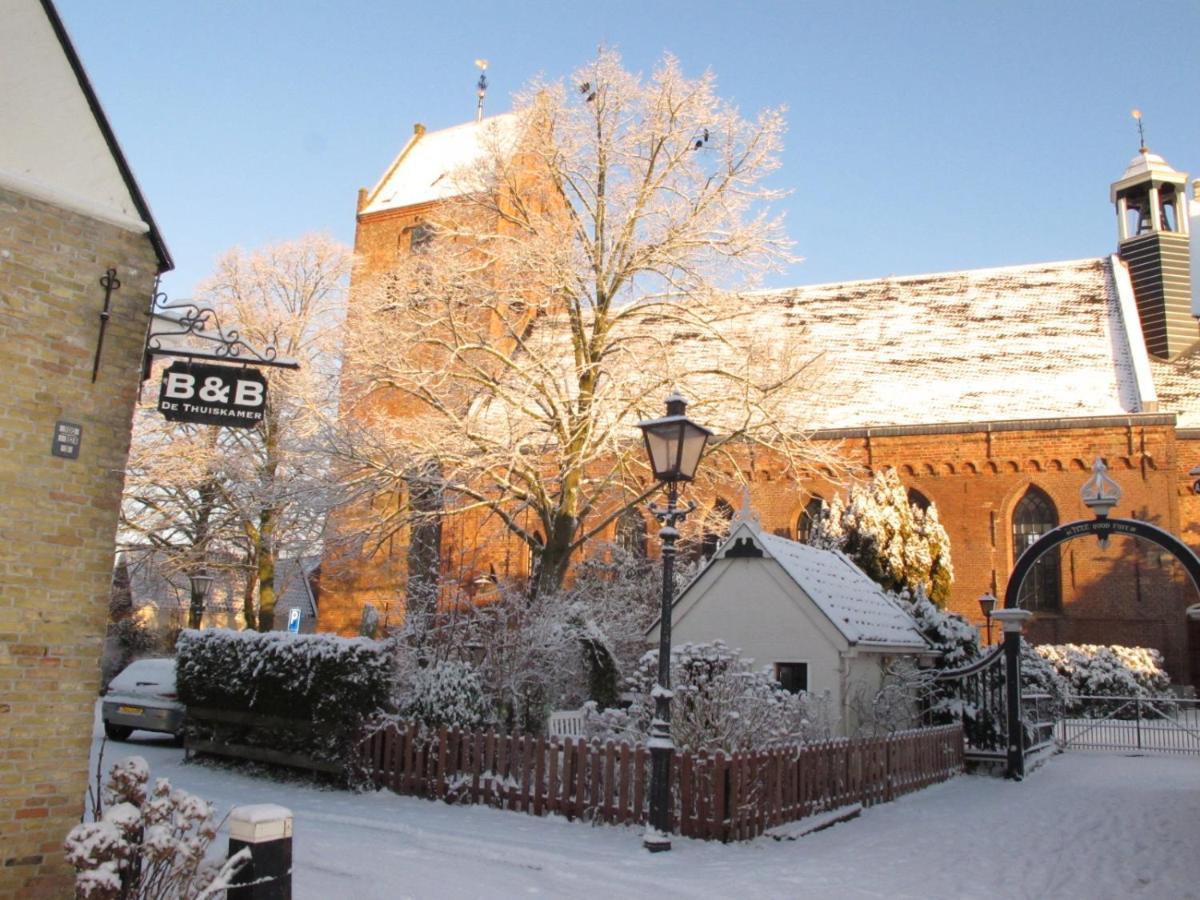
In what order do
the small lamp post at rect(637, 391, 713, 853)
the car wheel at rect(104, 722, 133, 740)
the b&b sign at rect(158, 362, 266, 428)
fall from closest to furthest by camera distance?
1. the b&b sign at rect(158, 362, 266, 428)
2. the small lamp post at rect(637, 391, 713, 853)
3. the car wheel at rect(104, 722, 133, 740)

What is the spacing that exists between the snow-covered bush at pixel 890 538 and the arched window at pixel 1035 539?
10.5 ft

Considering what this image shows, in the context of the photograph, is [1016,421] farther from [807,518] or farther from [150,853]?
[150,853]

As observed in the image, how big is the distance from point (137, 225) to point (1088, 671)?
23803mm

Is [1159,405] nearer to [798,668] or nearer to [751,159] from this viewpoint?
[751,159]

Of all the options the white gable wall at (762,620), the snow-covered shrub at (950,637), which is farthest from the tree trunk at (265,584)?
the snow-covered shrub at (950,637)

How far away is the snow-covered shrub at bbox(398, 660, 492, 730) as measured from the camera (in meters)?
12.4

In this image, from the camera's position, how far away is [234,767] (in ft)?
44.9

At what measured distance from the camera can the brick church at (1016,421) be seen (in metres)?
25.7

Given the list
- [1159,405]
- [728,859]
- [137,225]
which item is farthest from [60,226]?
[1159,405]

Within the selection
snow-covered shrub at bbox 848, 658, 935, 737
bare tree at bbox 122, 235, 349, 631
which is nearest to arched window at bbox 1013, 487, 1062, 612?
snow-covered shrub at bbox 848, 658, 935, 737

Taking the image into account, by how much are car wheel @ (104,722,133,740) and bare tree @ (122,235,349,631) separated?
528cm

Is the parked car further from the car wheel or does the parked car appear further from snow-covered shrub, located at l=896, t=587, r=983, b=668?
snow-covered shrub, located at l=896, t=587, r=983, b=668

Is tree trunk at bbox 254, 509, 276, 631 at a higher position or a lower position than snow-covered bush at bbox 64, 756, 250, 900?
higher

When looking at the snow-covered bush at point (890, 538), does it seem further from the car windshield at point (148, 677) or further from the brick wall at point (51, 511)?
the brick wall at point (51, 511)
